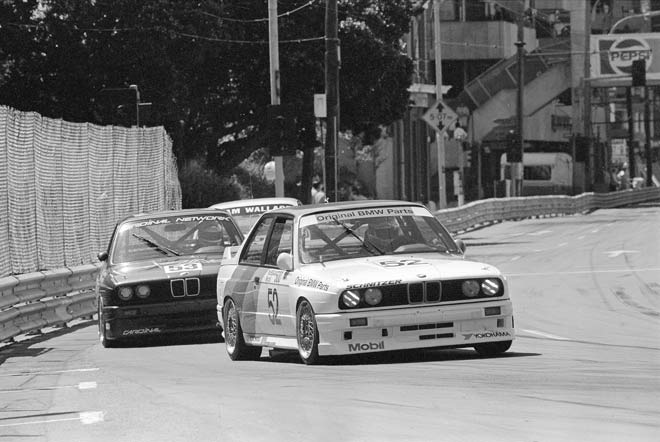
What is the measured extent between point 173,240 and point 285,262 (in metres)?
5.68

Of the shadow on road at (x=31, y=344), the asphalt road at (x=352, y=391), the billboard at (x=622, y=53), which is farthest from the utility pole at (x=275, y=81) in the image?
the billboard at (x=622, y=53)

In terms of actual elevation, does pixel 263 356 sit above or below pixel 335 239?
below

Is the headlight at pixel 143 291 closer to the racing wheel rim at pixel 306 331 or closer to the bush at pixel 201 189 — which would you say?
the racing wheel rim at pixel 306 331

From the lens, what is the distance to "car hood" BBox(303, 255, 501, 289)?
12.2 metres

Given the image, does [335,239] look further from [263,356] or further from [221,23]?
[221,23]

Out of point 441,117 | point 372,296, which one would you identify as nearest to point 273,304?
point 372,296

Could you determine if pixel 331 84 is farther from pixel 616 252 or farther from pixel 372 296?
pixel 372 296

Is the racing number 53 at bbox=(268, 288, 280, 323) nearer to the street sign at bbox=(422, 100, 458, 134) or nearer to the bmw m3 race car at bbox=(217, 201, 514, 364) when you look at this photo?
the bmw m3 race car at bbox=(217, 201, 514, 364)

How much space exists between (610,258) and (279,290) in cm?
1892

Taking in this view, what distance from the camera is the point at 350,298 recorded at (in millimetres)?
12188

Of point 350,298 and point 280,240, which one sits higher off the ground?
point 280,240

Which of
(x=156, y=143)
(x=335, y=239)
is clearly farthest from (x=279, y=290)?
(x=156, y=143)

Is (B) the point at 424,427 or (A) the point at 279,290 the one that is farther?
(A) the point at 279,290

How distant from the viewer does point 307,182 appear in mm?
58656
